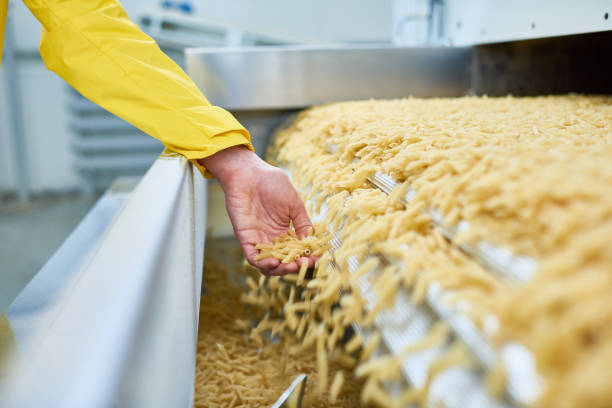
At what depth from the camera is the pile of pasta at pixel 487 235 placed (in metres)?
0.27

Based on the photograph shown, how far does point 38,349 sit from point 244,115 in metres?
1.39

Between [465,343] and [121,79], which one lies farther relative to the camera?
[121,79]

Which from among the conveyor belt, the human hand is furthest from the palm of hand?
the conveyor belt

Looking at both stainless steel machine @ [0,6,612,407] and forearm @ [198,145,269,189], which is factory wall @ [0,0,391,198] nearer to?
forearm @ [198,145,269,189]

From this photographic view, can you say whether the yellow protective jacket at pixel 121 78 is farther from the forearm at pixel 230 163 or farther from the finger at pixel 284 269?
the finger at pixel 284 269

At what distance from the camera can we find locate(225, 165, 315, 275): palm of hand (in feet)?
2.61

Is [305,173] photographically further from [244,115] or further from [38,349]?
[244,115]

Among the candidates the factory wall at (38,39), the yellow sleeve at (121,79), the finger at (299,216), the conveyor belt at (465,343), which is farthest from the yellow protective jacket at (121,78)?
the factory wall at (38,39)

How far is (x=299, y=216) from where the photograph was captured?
82 centimetres

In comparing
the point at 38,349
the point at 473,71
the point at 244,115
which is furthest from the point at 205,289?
the point at 473,71

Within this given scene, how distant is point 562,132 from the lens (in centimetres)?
66

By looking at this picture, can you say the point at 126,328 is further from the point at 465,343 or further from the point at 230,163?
the point at 230,163

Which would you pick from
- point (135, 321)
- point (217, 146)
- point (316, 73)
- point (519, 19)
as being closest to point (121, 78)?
point (217, 146)

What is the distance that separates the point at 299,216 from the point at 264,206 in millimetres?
73
